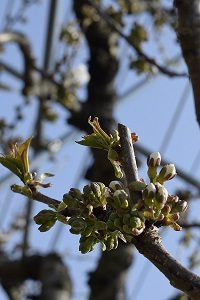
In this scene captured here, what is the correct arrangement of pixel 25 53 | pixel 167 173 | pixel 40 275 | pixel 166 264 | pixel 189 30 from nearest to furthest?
pixel 166 264 → pixel 167 173 → pixel 189 30 → pixel 40 275 → pixel 25 53

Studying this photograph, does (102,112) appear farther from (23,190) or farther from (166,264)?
(166,264)

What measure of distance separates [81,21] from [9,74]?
1.30ft

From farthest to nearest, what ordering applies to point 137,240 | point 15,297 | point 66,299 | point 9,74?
point 9,74, point 15,297, point 66,299, point 137,240

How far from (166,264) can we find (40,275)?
1.94 metres

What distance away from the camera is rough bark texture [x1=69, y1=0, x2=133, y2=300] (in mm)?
2436

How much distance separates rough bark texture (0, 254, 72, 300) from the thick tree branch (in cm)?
171

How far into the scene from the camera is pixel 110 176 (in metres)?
2.51

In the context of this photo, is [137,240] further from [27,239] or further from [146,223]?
[27,239]

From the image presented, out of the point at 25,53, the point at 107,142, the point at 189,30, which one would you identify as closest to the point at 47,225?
the point at 107,142

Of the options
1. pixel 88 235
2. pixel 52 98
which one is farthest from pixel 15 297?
pixel 88 235

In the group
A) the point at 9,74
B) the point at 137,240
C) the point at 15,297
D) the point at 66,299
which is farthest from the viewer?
the point at 9,74

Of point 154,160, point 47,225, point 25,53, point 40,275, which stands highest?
point 154,160

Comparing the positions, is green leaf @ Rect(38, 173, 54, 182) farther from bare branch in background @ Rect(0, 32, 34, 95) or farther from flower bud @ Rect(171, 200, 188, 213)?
bare branch in background @ Rect(0, 32, 34, 95)

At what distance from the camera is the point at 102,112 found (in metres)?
2.62
